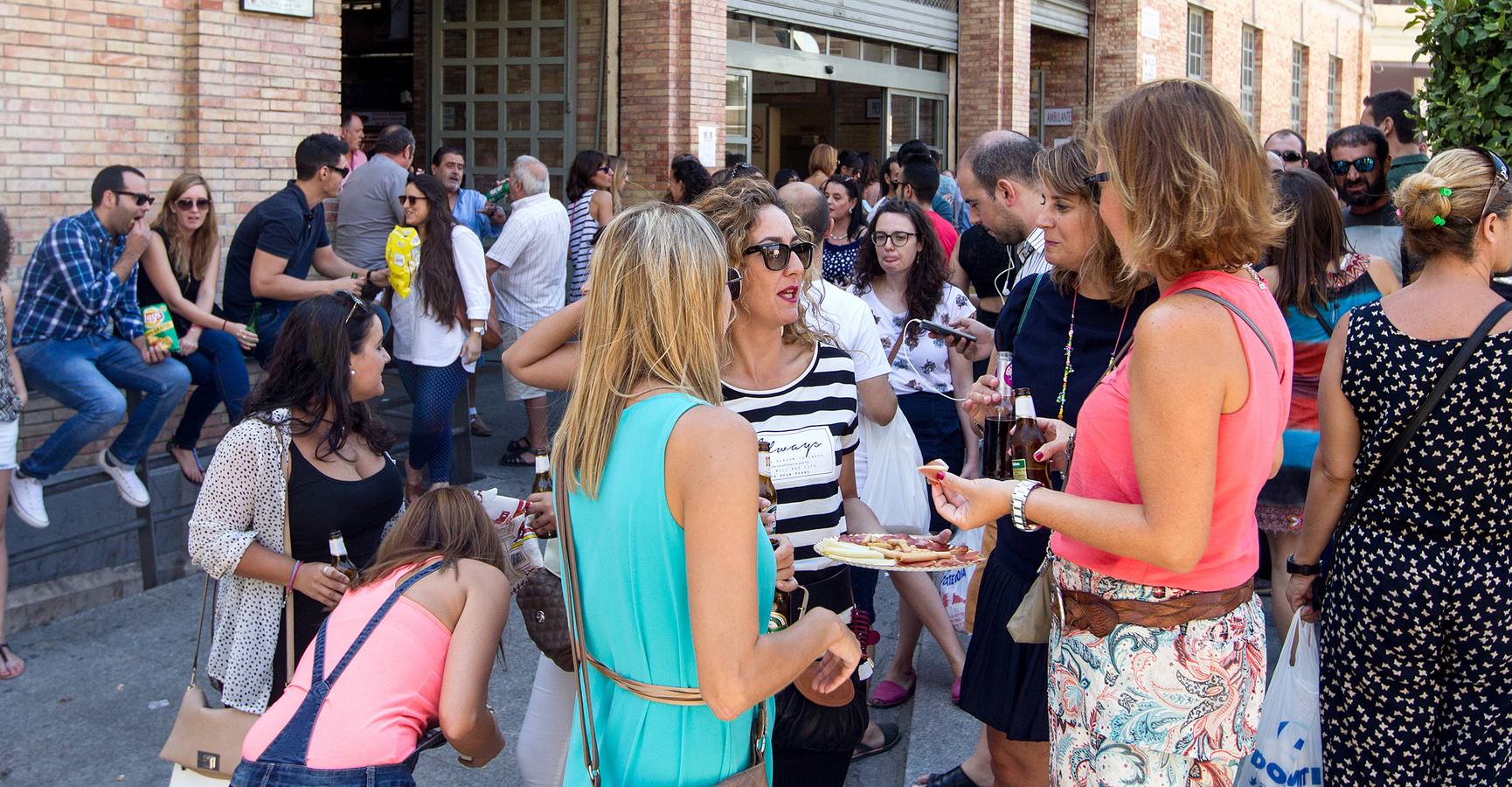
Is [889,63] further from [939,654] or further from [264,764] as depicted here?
[264,764]

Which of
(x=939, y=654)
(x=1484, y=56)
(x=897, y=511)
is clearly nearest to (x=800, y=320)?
(x=897, y=511)

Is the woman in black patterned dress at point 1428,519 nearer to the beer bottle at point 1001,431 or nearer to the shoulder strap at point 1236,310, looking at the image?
the beer bottle at point 1001,431

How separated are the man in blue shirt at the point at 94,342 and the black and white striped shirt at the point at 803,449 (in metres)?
4.31

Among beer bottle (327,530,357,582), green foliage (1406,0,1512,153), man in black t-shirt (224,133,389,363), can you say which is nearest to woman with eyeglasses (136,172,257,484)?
man in black t-shirt (224,133,389,363)

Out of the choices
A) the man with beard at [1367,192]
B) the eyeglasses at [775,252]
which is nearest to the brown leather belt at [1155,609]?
the eyeglasses at [775,252]

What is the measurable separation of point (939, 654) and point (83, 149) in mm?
5765

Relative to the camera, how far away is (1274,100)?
95.8 ft

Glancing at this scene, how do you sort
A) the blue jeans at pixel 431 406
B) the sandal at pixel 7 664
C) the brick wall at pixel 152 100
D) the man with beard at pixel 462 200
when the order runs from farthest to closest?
the man with beard at pixel 462 200 < the blue jeans at pixel 431 406 < the brick wall at pixel 152 100 < the sandal at pixel 7 664

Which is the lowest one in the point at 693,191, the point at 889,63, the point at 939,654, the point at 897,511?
the point at 939,654

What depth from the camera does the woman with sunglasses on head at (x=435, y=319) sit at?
300 inches

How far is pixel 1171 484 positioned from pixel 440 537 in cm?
177

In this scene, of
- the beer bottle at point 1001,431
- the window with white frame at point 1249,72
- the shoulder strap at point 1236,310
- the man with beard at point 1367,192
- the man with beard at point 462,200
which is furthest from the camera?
the window with white frame at point 1249,72

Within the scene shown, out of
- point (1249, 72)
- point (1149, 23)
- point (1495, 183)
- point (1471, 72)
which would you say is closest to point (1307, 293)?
point (1495, 183)

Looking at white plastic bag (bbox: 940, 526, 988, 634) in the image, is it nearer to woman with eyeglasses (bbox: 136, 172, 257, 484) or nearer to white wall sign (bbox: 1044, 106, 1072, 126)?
woman with eyeglasses (bbox: 136, 172, 257, 484)
